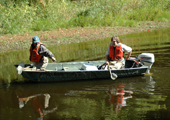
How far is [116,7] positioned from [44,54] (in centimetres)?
1368

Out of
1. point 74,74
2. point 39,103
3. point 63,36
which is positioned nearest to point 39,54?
point 74,74

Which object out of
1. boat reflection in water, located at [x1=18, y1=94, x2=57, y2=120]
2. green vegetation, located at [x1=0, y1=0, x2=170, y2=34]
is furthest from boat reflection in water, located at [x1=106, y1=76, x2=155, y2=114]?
green vegetation, located at [x1=0, y1=0, x2=170, y2=34]

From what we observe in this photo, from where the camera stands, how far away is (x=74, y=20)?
59.6 ft

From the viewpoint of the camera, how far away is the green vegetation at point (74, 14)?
16.5 meters

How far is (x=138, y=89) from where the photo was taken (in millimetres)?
6676

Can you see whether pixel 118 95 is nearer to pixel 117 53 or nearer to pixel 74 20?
pixel 117 53

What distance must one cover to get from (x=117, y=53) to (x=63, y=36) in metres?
8.46

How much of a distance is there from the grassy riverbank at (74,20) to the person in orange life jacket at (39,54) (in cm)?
657

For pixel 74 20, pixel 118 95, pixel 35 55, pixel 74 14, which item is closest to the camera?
pixel 118 95

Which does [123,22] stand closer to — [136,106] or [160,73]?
[160,73]

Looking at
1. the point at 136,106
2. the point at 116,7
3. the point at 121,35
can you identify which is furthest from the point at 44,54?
the point at 116,7

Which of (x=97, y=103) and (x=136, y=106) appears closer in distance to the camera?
(x=136, y=106)

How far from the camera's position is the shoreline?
1433 cm

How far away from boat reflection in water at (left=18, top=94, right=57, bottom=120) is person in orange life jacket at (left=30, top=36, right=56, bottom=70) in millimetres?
1317
